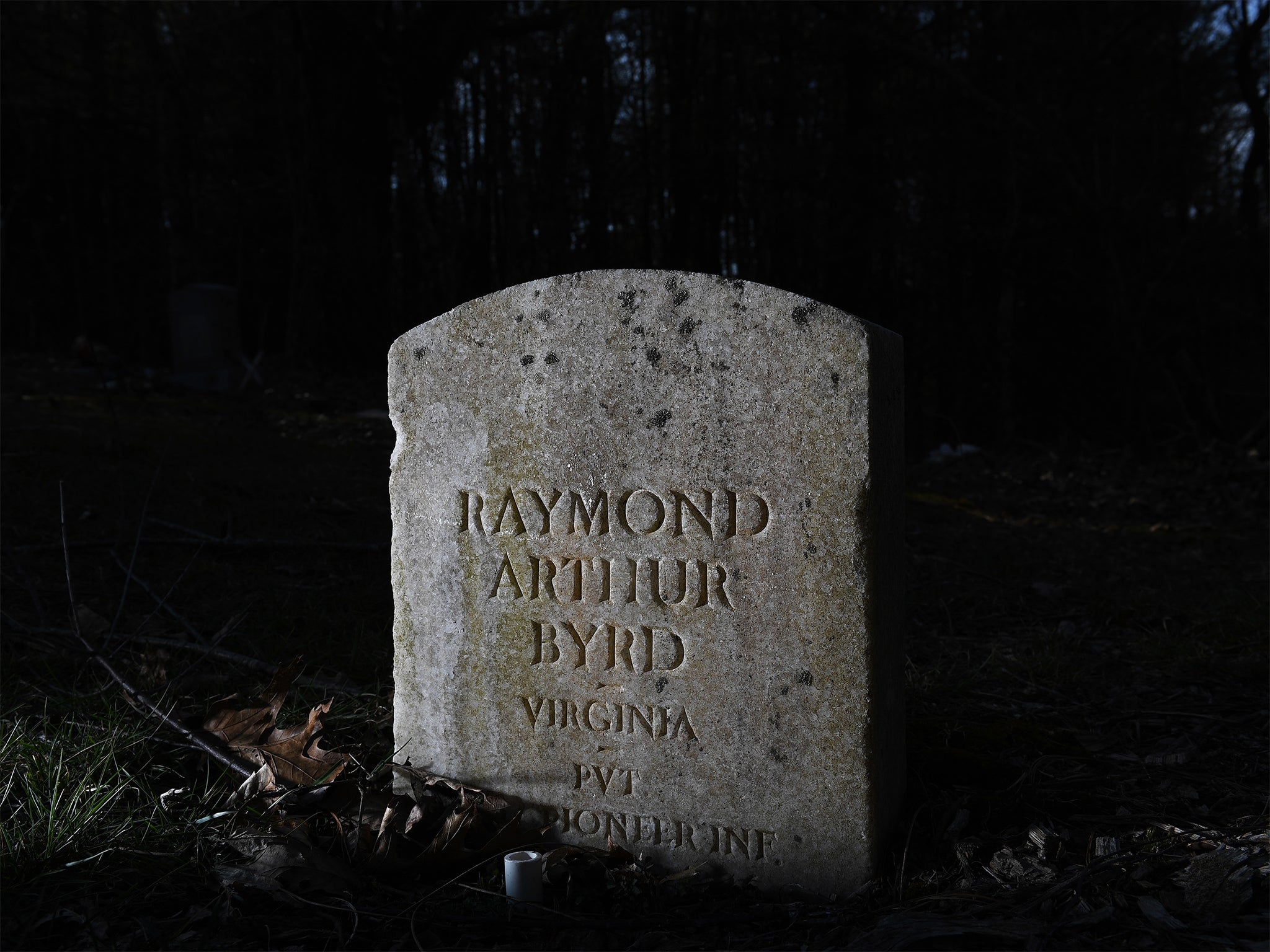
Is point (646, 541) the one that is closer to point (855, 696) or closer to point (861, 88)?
point (855, 696)

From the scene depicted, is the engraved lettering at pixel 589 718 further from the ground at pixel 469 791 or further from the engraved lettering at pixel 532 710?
the ground at pixel 469 791

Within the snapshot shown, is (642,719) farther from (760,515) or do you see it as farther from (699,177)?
(699,177)

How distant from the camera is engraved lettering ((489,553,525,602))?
8.43ft

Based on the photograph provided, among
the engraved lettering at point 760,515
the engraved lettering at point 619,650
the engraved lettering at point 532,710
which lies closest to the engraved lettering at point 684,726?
the engraved lettering at point 619,650

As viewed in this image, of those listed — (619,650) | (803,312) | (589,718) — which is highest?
(803,312)

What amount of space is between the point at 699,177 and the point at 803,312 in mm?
Answer: 16077

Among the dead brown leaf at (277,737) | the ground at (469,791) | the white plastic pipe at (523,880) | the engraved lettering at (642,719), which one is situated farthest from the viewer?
the dead brown leaf at (277,737)

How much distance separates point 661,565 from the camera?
2416 mm

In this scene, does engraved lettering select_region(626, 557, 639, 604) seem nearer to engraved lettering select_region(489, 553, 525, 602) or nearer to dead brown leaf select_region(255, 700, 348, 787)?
engraved lettering select_region(489, 553, 525, 602)

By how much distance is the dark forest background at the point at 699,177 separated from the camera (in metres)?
12.8

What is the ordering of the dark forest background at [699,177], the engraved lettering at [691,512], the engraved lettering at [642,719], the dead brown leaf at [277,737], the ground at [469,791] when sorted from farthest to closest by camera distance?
the dark forest background at [699,177]
the dead brown leaf at [277,737]
the engraved lettering at [642,719]
the engraved lettering at [691,512]
the ground at [469,791]

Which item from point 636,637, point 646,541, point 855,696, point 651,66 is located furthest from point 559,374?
point 651,66

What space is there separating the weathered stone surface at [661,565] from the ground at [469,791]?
0.59ft

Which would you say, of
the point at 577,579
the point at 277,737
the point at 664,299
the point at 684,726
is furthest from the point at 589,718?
the point at 664,299
